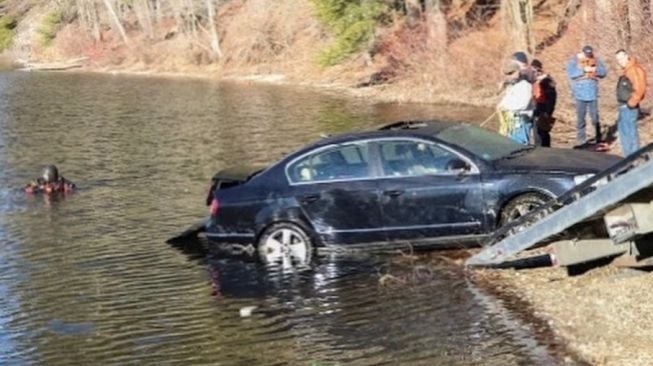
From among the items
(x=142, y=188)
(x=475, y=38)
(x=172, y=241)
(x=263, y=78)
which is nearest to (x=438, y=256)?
(x=172, y=241)

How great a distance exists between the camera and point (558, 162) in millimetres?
13203

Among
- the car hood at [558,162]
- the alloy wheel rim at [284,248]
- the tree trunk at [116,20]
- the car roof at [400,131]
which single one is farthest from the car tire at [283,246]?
the tree trunk at [116,20]

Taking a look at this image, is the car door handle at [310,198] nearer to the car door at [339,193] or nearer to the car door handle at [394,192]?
the car door at [339,193]

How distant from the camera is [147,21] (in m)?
81.1

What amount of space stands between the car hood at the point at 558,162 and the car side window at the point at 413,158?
24.6 inches

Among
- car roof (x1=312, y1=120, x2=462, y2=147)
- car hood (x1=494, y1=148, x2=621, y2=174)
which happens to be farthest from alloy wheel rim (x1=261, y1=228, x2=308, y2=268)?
Result: car hood (x1=494, y1=148, x2=621, y2=174)

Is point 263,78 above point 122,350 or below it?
above

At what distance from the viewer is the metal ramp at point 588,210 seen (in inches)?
385

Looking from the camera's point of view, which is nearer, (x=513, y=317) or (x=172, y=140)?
(x=513, y=317)

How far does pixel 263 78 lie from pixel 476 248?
4325 cm

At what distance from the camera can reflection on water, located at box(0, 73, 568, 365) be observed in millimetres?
10203

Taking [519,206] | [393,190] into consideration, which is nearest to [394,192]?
[393,190]

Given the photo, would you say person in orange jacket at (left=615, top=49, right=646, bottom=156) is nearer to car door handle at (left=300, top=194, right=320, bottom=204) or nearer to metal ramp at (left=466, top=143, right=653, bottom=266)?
car door handle at (left=300, top=194, right=320, bottom=204)

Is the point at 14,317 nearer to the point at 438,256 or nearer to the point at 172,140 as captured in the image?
the point at 438,256
